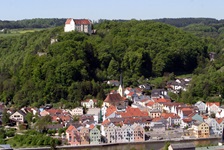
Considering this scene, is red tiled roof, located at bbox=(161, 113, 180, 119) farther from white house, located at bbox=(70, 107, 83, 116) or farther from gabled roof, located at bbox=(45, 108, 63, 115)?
gabled roof, located at bbox=(45, 108, 63, 115)

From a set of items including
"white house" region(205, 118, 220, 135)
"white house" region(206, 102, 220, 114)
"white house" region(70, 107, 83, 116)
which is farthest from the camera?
"white house" region(70, 107, 83, 116)

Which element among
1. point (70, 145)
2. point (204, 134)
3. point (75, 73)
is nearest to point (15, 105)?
point (75, 73)

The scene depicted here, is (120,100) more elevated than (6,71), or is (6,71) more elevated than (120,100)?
(6,71)

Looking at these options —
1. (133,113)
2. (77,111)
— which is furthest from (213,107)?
(77,111)

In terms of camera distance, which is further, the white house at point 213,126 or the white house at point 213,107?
the white house at point 213,107

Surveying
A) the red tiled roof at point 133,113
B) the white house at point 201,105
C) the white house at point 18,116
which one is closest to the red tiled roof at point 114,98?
the red tiled roof at point 133,113

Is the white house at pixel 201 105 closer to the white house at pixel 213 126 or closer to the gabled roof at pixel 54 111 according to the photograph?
the white house at pixel 213 126

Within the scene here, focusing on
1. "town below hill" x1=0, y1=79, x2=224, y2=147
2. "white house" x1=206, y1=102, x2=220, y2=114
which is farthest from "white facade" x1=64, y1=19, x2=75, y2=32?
"white house" x1=206, y1=102, x2=220, y2=114

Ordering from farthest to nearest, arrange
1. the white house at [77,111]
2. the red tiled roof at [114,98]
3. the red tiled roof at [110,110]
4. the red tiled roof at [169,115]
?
the red tiled roof at [114,98], the white house at [77,111], the red tiled roof at [110,110], the red tiled roof at [169,115]

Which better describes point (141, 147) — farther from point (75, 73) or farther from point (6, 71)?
point (6, 71)
